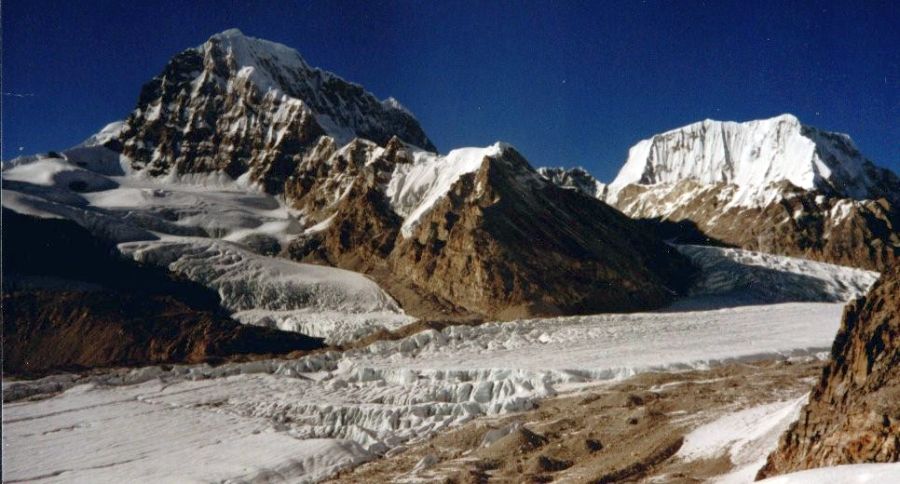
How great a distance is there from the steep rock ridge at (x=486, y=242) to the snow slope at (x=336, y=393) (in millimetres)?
13471

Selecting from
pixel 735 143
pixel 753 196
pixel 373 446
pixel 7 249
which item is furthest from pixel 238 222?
pixel 735 143

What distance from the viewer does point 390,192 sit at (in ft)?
Result: 234

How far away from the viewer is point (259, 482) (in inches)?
570

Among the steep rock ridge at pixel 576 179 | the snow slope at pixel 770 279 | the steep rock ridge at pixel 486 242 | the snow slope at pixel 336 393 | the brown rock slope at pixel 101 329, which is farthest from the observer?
the steep rock ridge at pixel 576 179

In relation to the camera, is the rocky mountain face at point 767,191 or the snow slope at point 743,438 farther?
the rocky mountain face at point 767,191

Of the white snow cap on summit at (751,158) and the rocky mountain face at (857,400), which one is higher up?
the white snow cap on summit at (751,158)

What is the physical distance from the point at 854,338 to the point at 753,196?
92913mm

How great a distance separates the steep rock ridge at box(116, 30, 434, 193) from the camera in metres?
87.4

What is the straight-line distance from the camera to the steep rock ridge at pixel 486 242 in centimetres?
4812

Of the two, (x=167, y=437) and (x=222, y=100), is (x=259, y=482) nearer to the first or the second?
(x=167, y=437)

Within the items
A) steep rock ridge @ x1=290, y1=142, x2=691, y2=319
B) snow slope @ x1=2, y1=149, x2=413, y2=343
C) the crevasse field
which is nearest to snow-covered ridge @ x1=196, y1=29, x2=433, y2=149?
snow slope @ x1=2, y1=149, x2=413, y2=343

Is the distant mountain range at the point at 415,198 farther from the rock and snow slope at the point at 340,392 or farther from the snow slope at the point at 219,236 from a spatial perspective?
→ the rock and snow slope at the point at 340,392

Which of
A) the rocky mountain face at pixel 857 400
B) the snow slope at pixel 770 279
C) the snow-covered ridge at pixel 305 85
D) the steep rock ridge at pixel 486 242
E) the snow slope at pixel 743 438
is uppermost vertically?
the snow-covered ridge at pixel 305 85

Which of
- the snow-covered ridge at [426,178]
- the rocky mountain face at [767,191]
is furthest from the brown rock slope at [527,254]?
the rocky mountain face at [767,191]
